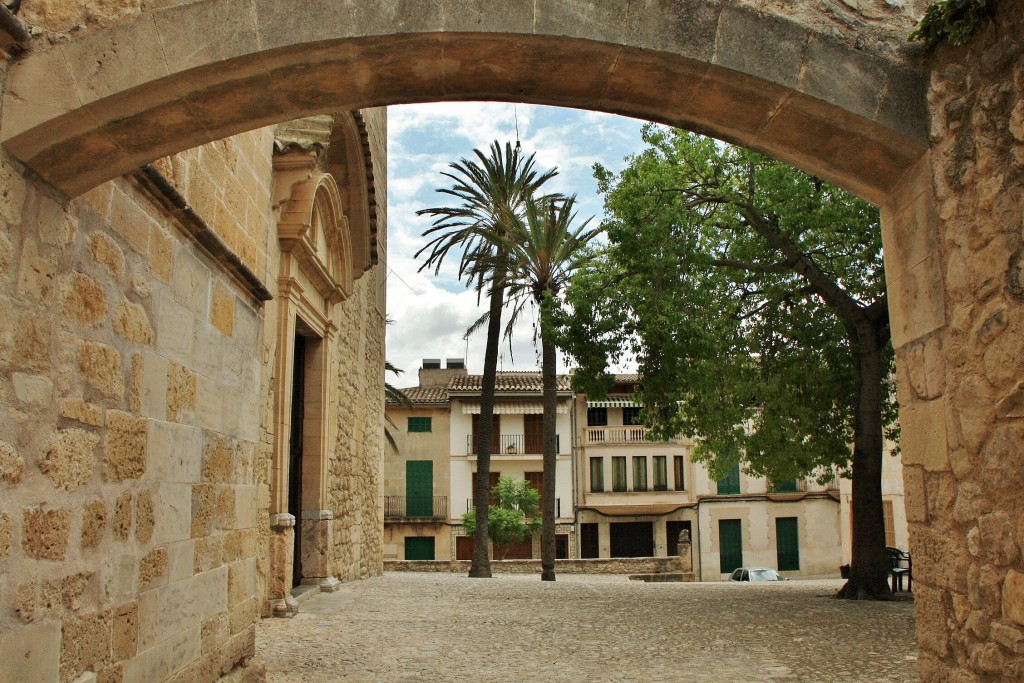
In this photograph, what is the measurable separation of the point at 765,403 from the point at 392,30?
1002 cm

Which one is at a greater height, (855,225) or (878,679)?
(855,225)

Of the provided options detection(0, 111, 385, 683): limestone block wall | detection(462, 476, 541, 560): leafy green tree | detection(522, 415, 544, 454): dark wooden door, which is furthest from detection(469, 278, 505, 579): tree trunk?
detection(522, 415, 544, 454): dark wooden door

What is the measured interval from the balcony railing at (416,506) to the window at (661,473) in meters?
8.17

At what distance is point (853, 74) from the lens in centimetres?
305

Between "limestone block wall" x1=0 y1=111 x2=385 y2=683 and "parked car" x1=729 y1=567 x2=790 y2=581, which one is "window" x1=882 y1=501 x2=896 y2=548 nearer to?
"parked car" x1=729 y1=567 x2=790 y2=581

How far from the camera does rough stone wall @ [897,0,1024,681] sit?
102 inches

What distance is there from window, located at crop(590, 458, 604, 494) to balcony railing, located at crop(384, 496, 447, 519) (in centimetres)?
572

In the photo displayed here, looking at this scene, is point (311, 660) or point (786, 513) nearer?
point (311, 660)

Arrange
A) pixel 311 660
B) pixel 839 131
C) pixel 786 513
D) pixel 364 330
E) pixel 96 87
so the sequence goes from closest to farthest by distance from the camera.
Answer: pixel 96 87 < pixel 839 131 < pixel 311 660 < pixel 364 330 < pixel 786 513

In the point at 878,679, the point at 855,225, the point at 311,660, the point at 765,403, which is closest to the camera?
the point at 878,679

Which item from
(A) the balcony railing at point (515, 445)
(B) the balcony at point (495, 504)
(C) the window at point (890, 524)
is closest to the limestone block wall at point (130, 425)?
(B) the balcony at point (495, 504)

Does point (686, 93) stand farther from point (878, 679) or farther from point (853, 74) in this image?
point (878, 679)

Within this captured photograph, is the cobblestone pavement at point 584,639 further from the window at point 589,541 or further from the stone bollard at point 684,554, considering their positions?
the window at point 589,541

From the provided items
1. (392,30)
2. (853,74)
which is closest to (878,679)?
(853,74)
